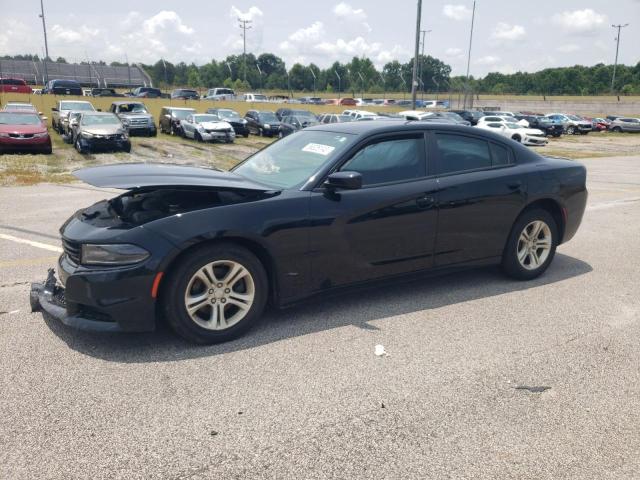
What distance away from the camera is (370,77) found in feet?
411

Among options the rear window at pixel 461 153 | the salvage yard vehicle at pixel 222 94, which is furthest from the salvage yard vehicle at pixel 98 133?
the salvage yard vehicle at pixel 222 94

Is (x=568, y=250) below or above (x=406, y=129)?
below

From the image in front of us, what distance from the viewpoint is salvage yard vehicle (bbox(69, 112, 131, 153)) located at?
64.2 feet

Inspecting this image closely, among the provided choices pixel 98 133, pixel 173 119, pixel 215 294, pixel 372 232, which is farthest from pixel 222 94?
pixel 215 294

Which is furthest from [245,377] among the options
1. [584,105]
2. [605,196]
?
[584,105]

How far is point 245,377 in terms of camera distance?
3516mm

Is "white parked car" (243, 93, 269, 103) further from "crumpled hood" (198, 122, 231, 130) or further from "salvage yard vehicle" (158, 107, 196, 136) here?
"crumpled hood" (198, 122, 231, 130)

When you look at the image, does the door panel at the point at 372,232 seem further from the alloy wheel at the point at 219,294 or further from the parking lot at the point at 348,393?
the alloy wheel at the point at 219,294

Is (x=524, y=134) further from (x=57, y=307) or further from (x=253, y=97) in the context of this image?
(x=253, y=97)

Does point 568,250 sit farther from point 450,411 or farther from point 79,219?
point 79,219

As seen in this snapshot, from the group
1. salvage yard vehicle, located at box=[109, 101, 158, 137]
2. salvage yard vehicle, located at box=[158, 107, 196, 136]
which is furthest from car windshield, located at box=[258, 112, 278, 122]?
salvage yard vehicle, located at box=[109, 101, 158, 137]

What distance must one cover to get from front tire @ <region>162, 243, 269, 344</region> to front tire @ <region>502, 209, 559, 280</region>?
104 inches

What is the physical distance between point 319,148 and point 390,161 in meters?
0.61

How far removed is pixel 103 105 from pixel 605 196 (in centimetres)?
3140
